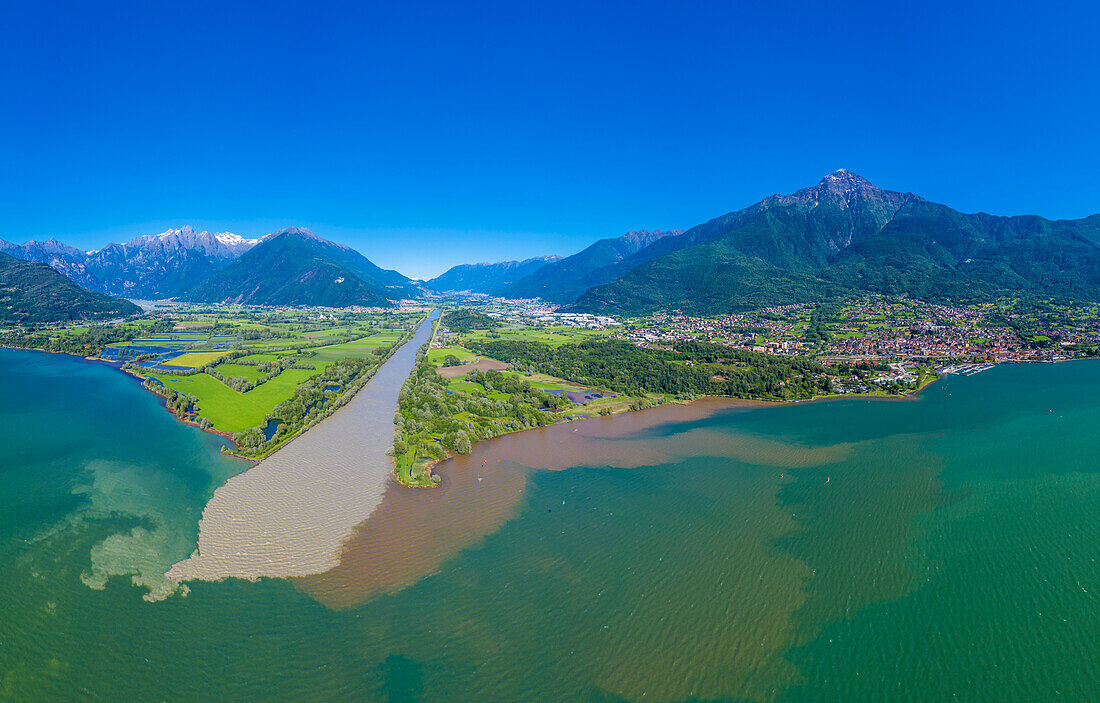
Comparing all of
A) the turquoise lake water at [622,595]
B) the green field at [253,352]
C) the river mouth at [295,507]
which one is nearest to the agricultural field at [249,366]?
the green field at [253,352]

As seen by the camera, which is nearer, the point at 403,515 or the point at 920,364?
the point at 403,515

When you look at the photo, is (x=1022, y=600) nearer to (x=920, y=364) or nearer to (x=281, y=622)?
(x=281, y=622)

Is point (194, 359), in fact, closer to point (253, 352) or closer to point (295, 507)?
point (253, 352)

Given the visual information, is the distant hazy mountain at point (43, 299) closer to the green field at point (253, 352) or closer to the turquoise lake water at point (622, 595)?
the green field at point (253, 352)

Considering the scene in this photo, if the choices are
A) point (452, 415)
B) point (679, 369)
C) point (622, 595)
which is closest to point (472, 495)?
point (622, 595)

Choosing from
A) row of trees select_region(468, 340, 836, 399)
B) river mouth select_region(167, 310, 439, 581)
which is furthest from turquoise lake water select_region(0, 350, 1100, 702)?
row of trees select_region(468, 340, 836, 399)

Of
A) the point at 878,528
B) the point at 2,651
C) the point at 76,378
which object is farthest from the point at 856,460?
the point at 76,378

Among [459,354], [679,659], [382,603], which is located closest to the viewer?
[679,659]
